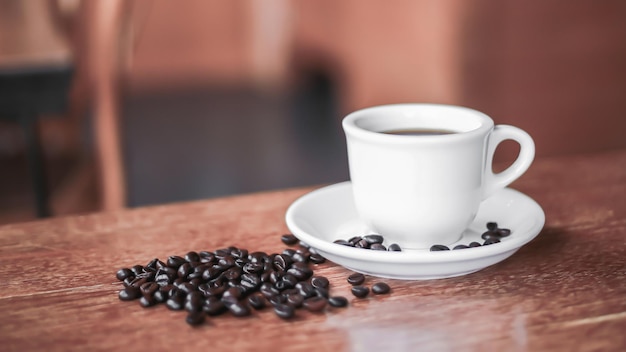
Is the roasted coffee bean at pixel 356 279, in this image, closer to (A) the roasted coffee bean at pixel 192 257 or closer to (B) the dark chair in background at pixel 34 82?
(A) the roasted coffee bean at pixel 192 257

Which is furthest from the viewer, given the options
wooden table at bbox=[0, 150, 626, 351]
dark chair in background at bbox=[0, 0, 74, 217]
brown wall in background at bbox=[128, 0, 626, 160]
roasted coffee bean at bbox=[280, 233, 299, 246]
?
brown wall in background at bbox=[128, 0, 626, 160]

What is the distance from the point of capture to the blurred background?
1.60 m

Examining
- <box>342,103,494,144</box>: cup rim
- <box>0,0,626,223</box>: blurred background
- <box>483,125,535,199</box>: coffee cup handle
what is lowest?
<box>0,0,626,223</box>: blurred background

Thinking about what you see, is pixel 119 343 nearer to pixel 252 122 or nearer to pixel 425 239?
pixel 425 239

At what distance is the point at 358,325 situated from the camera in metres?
0.60

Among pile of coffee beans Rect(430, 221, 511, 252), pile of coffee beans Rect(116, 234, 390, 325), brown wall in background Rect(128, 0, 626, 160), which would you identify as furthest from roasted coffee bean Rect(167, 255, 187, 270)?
brown wall in background Rect(128, 0, 626, 160)

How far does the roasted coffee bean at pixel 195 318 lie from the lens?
0.60 meters

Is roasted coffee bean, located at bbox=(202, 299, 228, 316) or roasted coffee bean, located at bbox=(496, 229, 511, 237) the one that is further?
roasted coffee bean, located at bbox=(496, 229, 511, 237)

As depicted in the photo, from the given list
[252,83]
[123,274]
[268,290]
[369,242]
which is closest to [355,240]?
[369,242]

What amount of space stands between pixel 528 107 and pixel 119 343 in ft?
6.55

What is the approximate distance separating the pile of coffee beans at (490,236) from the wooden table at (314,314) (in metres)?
0.03

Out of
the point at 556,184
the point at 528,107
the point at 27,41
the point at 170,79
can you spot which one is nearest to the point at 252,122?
the point at 170,79

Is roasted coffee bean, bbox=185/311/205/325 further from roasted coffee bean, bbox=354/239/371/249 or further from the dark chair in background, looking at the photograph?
the dark chair in background

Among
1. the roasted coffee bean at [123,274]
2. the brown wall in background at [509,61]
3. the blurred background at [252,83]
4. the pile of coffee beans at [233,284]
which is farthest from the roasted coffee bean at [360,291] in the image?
the brown wall in background at [509,61]
